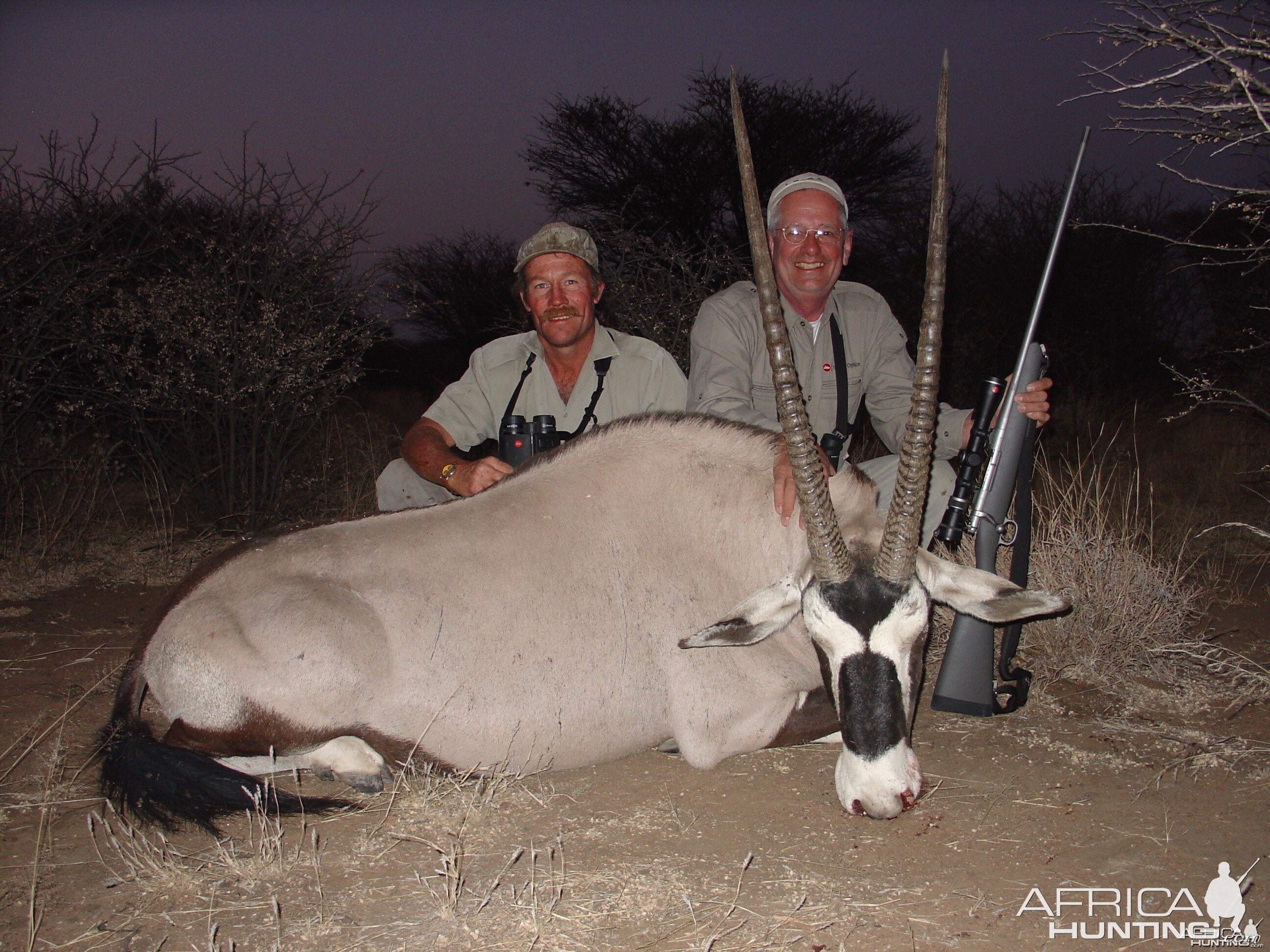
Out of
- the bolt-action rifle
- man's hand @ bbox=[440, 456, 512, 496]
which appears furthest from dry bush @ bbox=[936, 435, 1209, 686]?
man's hand @ bbox=[440, 456, 512, 496]

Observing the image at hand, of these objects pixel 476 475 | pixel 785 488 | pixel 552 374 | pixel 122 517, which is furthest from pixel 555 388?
pixel 122 517

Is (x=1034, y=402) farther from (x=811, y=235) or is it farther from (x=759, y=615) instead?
(x=759, y=615)

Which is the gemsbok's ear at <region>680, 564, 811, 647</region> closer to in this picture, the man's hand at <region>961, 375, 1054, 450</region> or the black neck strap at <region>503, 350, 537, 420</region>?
the man's hand at <region>961, 375, 1054, 450</region>

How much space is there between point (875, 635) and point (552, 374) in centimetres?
246

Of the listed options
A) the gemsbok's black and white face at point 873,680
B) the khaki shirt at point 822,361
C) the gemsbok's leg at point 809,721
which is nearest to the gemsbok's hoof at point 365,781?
the gemsbok's leg at point 809,721

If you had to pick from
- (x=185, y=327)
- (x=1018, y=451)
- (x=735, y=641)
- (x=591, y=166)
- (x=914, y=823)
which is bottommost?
(x=914, y=823)

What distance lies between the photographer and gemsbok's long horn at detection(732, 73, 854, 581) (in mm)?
2586

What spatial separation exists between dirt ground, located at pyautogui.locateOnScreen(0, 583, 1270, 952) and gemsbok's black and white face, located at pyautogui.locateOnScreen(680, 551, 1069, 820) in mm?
205

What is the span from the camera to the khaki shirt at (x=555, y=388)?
4.48 meters

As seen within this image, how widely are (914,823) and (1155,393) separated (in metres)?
11.2

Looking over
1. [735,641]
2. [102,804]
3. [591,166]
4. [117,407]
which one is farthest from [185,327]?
[591,166]

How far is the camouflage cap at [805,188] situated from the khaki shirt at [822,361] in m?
0.34

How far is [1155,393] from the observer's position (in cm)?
1196

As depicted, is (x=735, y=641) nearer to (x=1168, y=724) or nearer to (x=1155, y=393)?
(x=1168, y=724)
